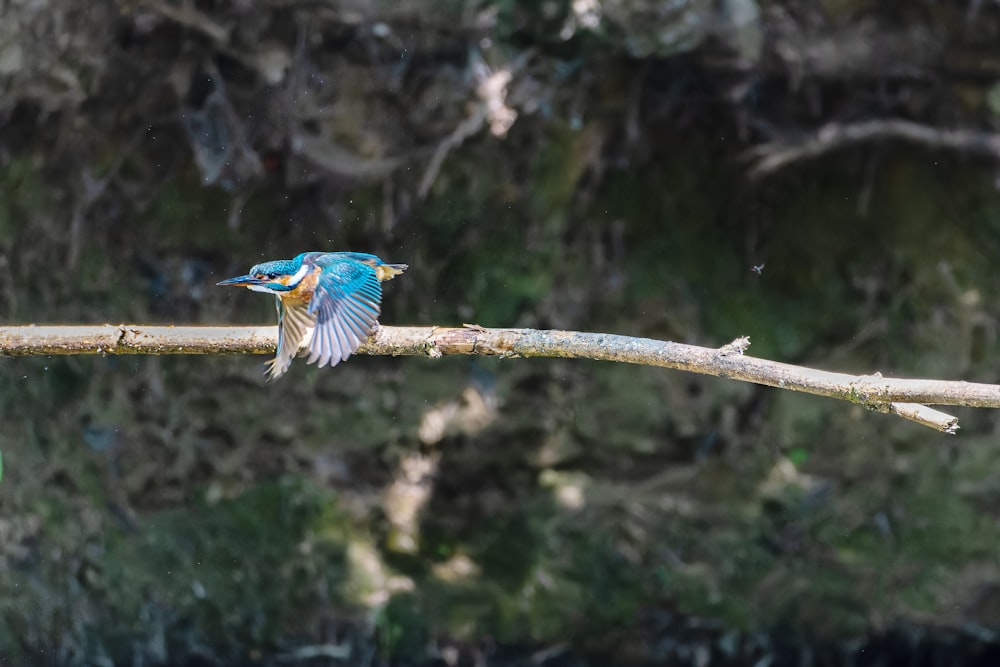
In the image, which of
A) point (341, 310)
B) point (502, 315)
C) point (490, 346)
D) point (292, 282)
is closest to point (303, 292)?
point (292, 282)

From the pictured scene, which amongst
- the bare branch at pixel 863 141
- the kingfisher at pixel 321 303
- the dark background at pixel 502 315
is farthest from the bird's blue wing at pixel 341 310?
the bare branch at pixel 863 141

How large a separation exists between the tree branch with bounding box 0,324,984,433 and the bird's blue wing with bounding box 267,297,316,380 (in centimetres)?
3

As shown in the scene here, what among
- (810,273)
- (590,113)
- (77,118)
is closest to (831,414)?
(810,273)

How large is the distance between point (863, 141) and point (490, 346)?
68.9 inches

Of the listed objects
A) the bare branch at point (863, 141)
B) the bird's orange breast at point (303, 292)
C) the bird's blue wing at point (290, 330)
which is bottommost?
the bird's blue wing at point (290, 330)

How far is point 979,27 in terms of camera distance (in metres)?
2.96

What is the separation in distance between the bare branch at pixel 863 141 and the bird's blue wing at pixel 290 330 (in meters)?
1.64

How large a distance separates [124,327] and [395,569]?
1.55m

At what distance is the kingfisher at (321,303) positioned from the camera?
1823 millimetres

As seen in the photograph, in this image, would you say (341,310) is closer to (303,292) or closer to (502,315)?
(303,292)

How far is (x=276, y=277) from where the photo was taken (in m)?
2.02

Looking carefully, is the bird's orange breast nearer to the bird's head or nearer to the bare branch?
the bird's head

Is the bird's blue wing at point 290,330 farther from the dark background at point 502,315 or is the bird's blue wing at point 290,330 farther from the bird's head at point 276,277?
the dark background at point 502,315

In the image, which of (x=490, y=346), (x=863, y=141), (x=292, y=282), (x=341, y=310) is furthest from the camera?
(x=863, y=141)
